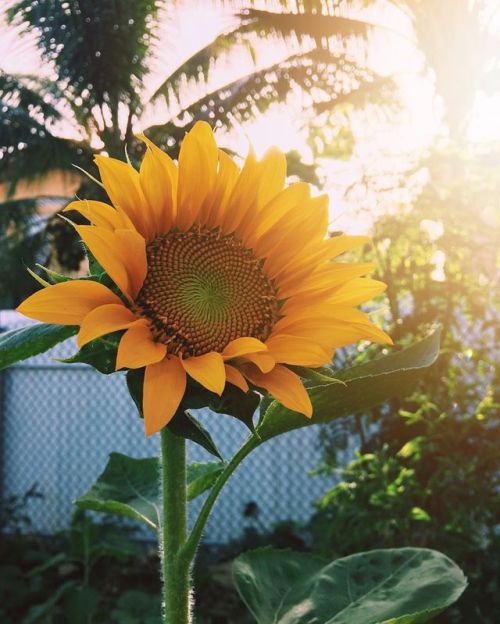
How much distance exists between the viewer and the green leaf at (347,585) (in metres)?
0.68

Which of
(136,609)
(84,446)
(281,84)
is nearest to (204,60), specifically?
(281,84)

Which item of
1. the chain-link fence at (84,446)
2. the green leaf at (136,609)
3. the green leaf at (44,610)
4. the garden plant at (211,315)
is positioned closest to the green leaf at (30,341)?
the garden plant at (211,315)

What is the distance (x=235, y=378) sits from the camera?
0.51m

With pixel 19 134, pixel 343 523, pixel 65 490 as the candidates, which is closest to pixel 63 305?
pixel 343 523

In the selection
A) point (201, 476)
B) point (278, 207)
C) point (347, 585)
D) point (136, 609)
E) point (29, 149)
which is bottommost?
point (136, 609)

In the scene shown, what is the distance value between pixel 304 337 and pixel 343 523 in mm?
1822

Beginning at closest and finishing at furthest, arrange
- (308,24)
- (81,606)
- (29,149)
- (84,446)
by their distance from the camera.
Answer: (81,606), (84,446), (308,24), (29,149)

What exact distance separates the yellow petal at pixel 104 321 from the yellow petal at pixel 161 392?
0.03 meters

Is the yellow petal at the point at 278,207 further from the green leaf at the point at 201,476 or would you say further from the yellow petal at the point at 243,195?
the green leaf at the point at 201,476

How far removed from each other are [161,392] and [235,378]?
0.05 meters

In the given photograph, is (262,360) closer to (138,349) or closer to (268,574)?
(138,349)

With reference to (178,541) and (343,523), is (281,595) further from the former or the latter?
(343,523)

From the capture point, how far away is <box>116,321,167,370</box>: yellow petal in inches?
19.6

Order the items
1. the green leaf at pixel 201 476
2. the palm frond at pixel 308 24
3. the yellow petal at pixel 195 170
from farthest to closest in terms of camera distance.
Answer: the palm frond at pixel 308 24, the green leaf at pixel 201 476, the yellow petal at pixel 195 170
